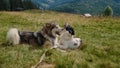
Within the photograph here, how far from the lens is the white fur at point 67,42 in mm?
14977

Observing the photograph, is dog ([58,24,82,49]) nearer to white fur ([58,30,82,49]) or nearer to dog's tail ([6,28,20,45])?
white fur ([58,30,82,49])

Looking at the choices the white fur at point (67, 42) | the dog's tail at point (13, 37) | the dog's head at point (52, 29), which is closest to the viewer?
the white fur at point (67, 42)

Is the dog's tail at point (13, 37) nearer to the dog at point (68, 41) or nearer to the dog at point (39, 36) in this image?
the dog at point (39, 36)

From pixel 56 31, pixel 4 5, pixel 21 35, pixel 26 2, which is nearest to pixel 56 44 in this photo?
pixel 56 31

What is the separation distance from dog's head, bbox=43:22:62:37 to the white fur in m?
0.33

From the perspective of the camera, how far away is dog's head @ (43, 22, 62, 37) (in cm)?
1540

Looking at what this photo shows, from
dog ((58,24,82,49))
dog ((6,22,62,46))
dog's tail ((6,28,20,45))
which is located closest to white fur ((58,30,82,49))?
dog ((58,24,82,49))

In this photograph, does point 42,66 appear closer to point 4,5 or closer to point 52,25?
point 52,25

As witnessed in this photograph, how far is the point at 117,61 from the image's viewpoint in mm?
12703

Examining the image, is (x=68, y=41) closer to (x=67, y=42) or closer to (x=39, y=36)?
(x=67, y=42)

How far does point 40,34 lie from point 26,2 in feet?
392

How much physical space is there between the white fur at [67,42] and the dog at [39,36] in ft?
0.99

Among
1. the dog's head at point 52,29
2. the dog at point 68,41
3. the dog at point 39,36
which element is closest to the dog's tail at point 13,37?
the dog at point 39,36

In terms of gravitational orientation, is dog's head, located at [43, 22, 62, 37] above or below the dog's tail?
above
